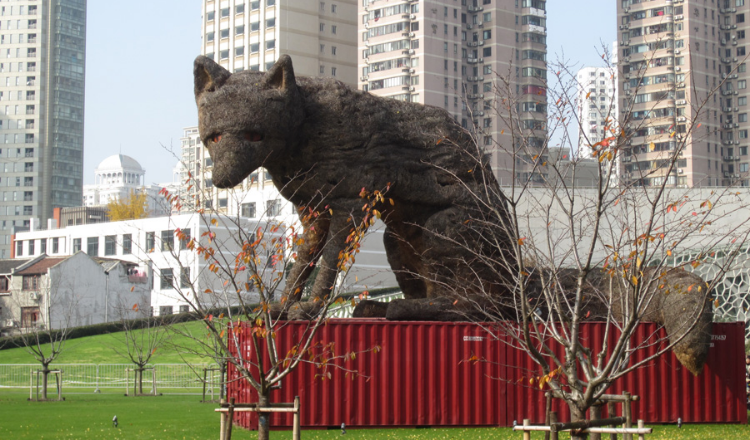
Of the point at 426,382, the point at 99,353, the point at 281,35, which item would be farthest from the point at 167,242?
the point at 281,35

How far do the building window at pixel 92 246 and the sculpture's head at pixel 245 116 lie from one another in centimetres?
6169

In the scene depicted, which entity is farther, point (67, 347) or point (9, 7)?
point (9, 7)

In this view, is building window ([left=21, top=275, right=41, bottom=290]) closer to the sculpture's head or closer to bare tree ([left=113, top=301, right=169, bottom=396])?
bare tree ([left=113, top=301, right=169, bottom=396])

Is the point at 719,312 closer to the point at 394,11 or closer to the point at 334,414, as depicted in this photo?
the point at 334,414

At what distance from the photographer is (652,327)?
47.8ft

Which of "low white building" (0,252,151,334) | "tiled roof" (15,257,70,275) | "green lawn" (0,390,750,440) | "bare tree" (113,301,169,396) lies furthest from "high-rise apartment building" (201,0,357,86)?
"green lawn" (0,390,750,440)

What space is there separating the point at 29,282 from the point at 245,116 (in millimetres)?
50969

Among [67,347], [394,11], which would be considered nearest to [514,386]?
[67,347]

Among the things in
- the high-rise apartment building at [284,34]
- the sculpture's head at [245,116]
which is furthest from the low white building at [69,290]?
the sculpture's head at [245,116]

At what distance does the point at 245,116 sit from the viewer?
12641 mm

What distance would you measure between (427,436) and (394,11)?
77.3m

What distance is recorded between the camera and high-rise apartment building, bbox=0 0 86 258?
11069 cm

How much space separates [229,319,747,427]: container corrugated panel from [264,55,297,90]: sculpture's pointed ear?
375 centimetres

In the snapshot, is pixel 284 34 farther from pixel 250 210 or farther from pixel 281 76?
pixel 281 76
